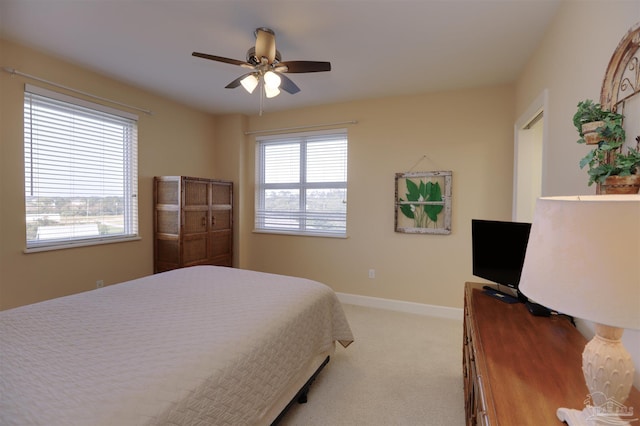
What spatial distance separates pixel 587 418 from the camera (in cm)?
77

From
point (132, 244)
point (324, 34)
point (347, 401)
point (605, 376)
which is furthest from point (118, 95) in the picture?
point (605, 376)

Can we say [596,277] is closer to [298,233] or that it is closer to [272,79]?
[272,79]

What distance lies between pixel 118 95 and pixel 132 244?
1.62 meters

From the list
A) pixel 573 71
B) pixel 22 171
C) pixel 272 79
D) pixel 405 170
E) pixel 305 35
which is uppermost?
pixel 305 35

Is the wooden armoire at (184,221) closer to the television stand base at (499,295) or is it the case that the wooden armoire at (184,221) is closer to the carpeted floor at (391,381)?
the carpeted floor at (391,381)

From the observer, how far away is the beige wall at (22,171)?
238 centimetres

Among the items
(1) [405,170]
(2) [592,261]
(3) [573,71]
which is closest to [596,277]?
(2) [592,261]

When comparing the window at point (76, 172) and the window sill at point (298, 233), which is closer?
the window at point (76, 172)

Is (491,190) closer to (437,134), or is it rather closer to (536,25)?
(437,134)

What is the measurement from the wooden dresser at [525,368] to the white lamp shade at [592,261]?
0.40 meters

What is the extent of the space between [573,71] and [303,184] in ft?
9.80

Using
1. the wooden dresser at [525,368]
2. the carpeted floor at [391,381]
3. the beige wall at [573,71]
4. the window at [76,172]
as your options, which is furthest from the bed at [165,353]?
the beige wall at [573,71]

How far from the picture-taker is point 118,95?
3.12 m

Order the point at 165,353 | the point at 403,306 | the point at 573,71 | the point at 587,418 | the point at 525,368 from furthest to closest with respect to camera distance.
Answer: the point at 403,306, the point at 573,71, the point at 165,353, the point at 525,368, the point at 587,418
